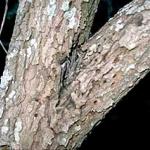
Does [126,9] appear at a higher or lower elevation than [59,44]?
higher

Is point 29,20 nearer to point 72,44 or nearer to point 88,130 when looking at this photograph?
point 72,44

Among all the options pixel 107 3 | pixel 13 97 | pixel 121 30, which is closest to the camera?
pixel 121 30

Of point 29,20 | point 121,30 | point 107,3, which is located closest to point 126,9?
point 121,30

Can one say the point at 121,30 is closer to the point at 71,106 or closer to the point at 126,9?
the point at 126,9

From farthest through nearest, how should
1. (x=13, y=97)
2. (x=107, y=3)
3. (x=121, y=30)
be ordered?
(x=107, y=3) < (x=13, y=97) < (x=121, y=30)

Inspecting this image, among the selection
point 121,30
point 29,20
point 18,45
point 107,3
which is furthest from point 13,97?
point 107,3

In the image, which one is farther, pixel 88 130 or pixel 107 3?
pixel 107 3

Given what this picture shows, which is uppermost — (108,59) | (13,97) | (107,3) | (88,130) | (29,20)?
(107,3)
